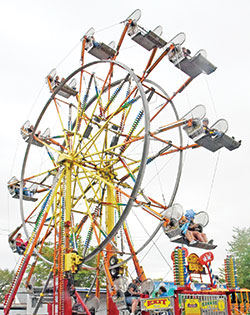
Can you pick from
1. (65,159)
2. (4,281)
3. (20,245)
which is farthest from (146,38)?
(4,281)

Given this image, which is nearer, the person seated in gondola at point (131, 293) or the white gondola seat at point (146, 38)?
the person seated in gondola at point (131, 293)

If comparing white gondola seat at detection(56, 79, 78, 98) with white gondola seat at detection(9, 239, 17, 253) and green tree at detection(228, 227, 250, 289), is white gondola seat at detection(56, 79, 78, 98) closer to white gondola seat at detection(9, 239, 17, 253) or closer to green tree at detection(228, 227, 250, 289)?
white gondola seat at detection(9, 239, 17, 253)

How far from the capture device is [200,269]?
12.1 m

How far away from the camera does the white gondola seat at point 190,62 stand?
1456 centimetres

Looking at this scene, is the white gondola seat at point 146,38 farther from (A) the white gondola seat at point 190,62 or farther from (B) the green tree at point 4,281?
(B) the green tree at point 4,281

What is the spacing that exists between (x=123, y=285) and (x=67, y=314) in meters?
1.96

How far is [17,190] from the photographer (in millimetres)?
18297

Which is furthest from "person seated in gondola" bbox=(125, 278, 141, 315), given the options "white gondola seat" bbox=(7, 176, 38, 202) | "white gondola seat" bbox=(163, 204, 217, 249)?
"white gondola seat" bbox=(7, 176, 38, 202)

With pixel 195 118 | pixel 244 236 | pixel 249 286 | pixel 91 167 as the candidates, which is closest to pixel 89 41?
pixel 91 167

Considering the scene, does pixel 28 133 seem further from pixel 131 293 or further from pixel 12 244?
pixel 131 293

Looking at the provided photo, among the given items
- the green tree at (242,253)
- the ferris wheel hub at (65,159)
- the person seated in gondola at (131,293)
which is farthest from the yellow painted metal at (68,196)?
the green tree at (242,253)

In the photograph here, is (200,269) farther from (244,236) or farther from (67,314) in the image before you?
(244,236)

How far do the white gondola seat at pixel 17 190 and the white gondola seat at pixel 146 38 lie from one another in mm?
7743

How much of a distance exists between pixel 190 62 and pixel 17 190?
902 cm
